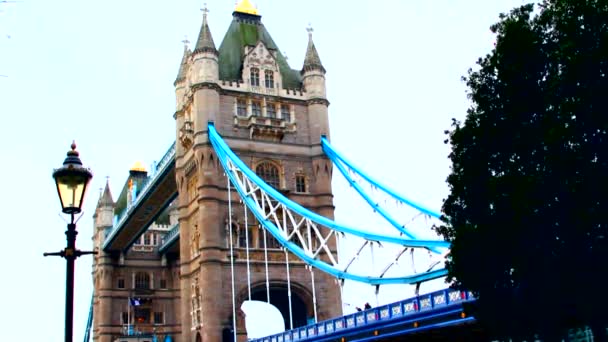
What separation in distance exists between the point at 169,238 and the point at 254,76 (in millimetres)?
23233

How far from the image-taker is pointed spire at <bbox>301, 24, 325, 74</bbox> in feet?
172

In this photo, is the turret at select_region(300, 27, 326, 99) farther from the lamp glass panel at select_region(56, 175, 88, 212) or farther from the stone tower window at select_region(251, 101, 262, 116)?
the lamp glass panel at select_region(56, 175, 88, 212)

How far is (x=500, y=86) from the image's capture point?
18.2 m

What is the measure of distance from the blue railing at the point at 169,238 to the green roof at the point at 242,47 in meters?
19.4

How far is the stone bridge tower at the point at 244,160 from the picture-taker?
45.7 meters

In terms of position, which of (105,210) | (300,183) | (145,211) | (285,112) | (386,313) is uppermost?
(105,210)

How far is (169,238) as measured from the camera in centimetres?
6912

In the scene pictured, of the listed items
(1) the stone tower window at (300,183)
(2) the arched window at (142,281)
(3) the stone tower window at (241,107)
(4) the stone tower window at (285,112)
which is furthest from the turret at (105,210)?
(1) the stone tower window at (300,183)

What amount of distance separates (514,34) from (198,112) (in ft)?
106

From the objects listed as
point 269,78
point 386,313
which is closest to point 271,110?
A: point 269,78

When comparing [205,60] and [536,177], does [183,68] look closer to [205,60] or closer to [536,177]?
[205,60]

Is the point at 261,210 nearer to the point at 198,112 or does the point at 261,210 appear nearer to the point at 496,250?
the point at 198,112

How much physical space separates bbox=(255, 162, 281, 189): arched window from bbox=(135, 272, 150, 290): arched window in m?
27.3

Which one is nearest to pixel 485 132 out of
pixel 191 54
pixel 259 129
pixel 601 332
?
pixel 601 332
